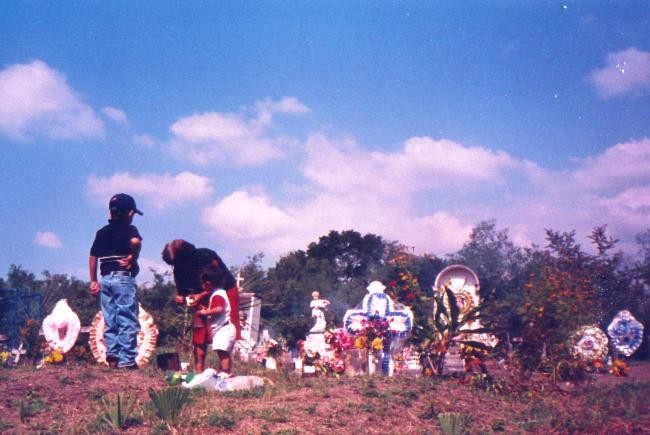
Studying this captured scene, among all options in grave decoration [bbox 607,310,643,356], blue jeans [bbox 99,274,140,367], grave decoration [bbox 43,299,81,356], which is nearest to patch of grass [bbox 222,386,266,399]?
blue jeans [bbox 99,274,140,367]

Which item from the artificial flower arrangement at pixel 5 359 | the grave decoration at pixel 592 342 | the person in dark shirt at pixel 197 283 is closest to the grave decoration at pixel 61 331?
the artificial flower arrangement at pixel 5 359

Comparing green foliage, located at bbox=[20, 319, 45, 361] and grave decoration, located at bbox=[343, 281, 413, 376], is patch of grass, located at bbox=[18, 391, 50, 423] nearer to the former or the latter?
green foliage, located at bbox=[20, 319, 45, 361]

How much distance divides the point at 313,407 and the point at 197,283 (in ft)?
7.18

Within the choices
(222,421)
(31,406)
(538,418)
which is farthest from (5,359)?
(538,418)

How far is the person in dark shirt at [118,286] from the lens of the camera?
6.34m

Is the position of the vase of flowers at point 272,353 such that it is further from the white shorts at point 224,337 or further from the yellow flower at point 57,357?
the white shorts at point 224,337

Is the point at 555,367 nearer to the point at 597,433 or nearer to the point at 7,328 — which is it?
the point at 597,433

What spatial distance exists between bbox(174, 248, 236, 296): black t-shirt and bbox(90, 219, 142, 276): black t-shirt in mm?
757

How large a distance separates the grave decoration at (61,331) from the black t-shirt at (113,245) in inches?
65.2

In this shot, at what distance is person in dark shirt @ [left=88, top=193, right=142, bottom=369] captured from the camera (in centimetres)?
634

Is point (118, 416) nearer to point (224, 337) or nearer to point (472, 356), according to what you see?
point (224, 337)

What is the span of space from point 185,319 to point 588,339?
7.10m

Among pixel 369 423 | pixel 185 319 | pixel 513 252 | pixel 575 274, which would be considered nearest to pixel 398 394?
pixel 369 423

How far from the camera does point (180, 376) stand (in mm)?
5234
